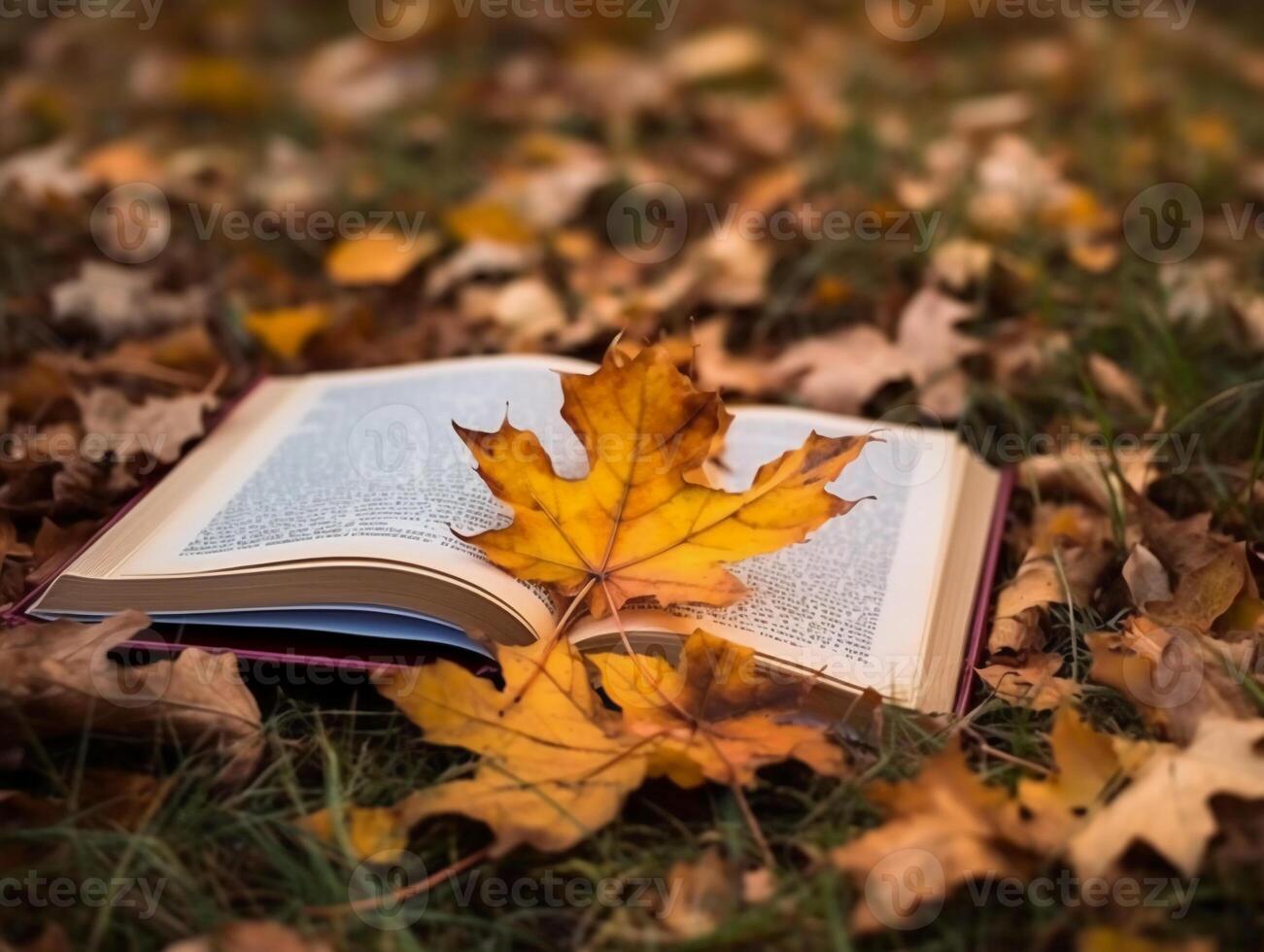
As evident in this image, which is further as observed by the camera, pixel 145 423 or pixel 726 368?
pixel 726 368

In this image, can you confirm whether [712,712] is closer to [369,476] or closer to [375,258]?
[369,476]

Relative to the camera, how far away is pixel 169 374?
1.46 metres

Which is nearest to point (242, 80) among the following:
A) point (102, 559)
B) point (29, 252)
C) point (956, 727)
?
point (29, 252)

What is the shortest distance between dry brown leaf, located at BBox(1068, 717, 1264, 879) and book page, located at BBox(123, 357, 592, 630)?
1.36 feet

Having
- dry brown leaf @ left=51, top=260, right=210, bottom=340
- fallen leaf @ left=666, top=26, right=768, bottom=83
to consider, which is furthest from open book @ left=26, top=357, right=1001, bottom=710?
fallen leaf @ left=666, top=26, right=768, bottom=83

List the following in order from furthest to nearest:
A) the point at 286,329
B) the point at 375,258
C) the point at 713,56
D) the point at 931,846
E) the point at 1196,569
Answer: the point at 713,56
the point at 375,258
the point at 286,329
the point at 1196,569
the point at 931,846

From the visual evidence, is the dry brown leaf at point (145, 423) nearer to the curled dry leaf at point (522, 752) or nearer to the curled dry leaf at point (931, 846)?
the curled dry leaf at point (522, 752)

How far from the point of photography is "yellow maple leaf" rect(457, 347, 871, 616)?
932 millimetres

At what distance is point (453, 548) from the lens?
36.9 inches

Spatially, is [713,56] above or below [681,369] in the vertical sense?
above

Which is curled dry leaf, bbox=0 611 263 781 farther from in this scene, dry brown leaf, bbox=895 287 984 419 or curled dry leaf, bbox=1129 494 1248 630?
dry brown leaf, bbox=895 287 984 419

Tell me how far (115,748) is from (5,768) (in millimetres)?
75

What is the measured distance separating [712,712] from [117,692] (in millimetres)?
441

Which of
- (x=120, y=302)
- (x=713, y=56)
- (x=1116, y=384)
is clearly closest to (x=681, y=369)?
(x=1116, y=384)
